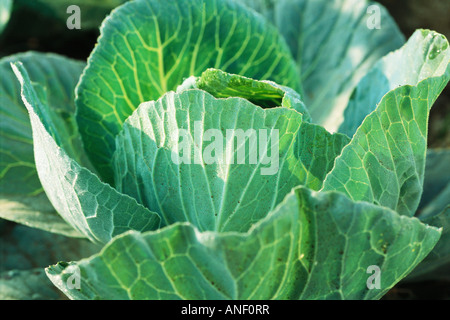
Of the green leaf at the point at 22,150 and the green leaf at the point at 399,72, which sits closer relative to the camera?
the green leaf at the point at 399,72

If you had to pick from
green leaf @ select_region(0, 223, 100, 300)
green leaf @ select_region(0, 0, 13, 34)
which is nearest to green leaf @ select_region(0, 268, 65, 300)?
green leaf @ select_region(0, 223, 100, 300)

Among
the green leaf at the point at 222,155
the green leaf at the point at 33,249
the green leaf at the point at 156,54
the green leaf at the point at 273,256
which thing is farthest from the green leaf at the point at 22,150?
the green leaf at the point at 273,256

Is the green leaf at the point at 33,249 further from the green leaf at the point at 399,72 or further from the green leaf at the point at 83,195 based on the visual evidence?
the green leaf at the point at 399,72

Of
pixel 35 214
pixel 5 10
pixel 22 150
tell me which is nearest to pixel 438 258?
pixel 35 214

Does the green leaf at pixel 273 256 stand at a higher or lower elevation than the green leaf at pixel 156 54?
lower

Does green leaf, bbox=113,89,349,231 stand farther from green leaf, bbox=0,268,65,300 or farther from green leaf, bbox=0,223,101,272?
green leaf, bbox=0,223,101,272
